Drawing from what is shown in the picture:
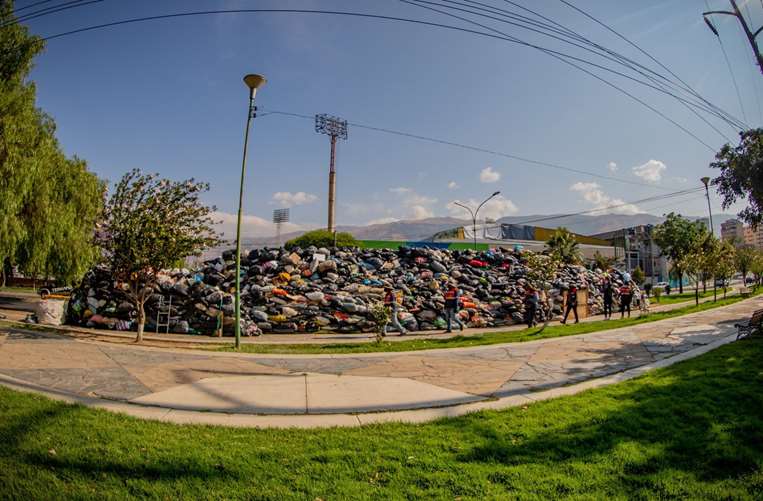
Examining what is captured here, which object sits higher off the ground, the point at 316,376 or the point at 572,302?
the point at 572,302

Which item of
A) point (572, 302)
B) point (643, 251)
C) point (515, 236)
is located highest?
point (515, 236)

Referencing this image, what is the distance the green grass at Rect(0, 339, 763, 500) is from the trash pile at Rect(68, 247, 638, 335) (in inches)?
416

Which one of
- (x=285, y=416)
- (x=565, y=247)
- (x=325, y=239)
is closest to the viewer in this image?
(x=285, y=416)

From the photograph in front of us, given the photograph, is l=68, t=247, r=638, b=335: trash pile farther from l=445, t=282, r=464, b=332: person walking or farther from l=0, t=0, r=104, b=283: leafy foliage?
l=0, t=0, r=104, b=283: leafy foliage

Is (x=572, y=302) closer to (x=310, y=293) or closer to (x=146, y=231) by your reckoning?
(x=310, y=293)

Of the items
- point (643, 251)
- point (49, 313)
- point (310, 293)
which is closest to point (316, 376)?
point (310, 293)

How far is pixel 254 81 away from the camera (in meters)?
11.6

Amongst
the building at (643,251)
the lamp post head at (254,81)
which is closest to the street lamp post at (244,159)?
the lamp post head at (254,81)

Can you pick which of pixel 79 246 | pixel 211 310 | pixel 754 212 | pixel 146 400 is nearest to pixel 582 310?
pixel 754 212

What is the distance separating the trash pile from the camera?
15.2 metres

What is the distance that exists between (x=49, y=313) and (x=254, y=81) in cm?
1222

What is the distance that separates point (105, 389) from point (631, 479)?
660 centimetres

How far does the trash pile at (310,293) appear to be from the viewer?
15.2 metres

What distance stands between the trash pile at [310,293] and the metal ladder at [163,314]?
39 millimetres
